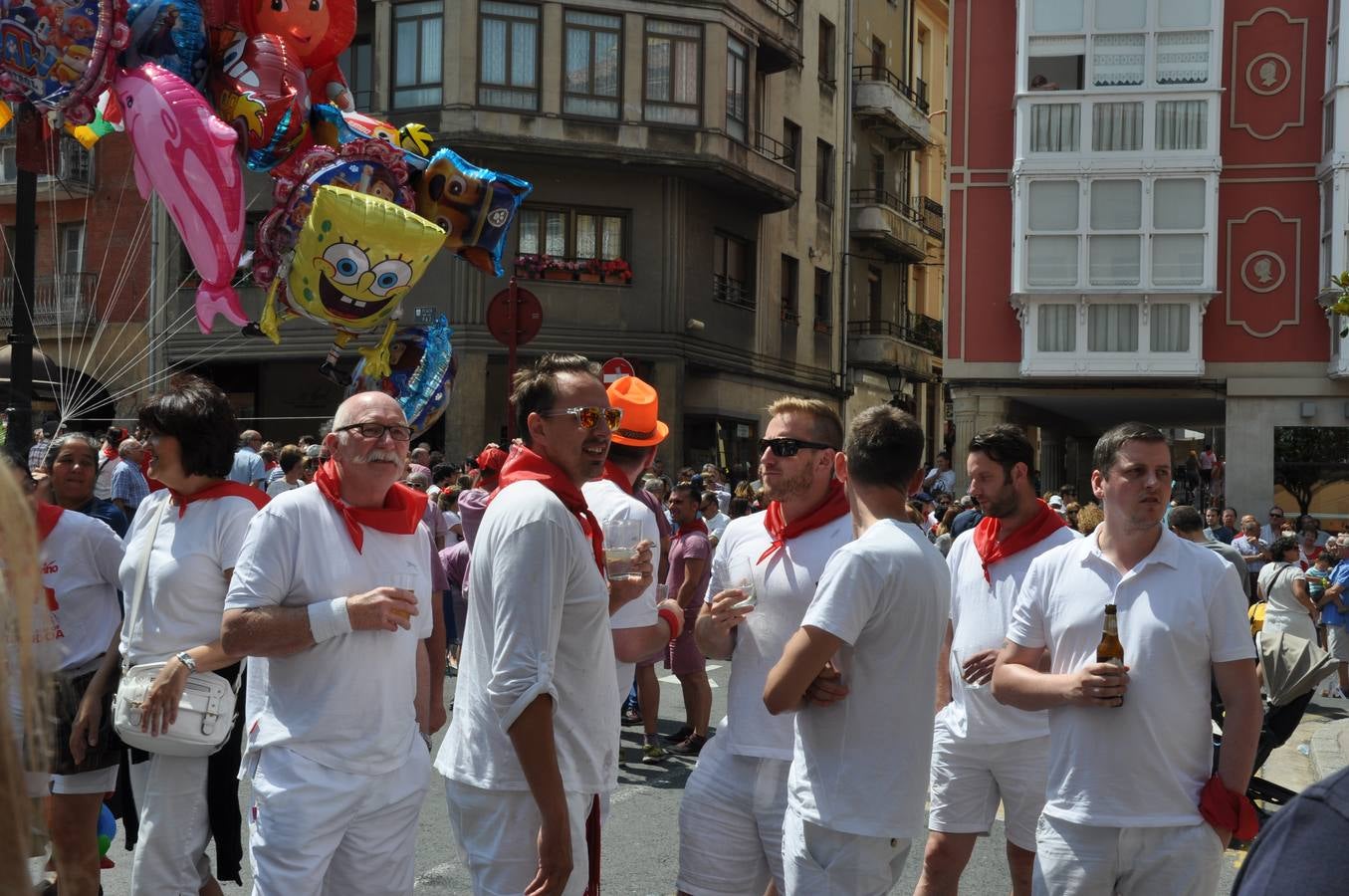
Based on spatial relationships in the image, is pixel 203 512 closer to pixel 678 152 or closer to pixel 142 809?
pixel 142 809

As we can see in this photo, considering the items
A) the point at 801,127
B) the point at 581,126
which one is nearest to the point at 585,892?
the point at 581,126

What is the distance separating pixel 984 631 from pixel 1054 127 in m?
23.4

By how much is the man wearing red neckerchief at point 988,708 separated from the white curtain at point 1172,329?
22.6 metres

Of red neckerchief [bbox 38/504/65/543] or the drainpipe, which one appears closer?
red neckerchief [bbox 38/504/65/543]

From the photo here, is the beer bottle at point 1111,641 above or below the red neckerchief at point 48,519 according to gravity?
below

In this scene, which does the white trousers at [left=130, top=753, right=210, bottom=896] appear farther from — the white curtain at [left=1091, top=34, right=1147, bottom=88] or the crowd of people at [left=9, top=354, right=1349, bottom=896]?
the white curtain at [left=1091, top=34, right=1147, bottom=88]

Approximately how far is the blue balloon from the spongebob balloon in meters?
1.69

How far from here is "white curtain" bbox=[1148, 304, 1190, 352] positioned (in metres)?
26.8

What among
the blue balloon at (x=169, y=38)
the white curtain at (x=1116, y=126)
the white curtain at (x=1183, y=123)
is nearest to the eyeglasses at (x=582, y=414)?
the blue balloon at (x=169, y=38)

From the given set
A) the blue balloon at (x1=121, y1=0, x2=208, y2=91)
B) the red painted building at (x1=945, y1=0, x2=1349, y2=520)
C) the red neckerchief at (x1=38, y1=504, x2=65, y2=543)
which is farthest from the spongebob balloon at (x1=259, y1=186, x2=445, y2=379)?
the red painted building at (x1=945, y1=0, x2=1349, y2=520)

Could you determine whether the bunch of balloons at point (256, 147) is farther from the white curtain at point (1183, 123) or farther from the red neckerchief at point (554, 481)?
the white curtain at point (1183, 123)

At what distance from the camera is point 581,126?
27484mm

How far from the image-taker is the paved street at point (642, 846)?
6332 mm

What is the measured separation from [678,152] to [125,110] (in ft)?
58.8
